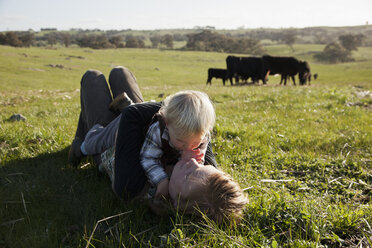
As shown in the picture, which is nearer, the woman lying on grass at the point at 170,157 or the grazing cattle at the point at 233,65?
the woman lying on grass at the point at 170,157

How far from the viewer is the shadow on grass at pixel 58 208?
2373 millimetres

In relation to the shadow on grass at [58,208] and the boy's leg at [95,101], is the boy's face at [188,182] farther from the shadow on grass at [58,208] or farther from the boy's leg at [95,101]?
the boy's leg at [95,101]

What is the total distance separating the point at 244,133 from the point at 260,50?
344 feet

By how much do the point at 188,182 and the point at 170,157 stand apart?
28.7 inches

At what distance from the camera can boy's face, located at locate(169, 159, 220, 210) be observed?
2252 millimetres

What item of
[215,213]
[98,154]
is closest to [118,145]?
[98,154]

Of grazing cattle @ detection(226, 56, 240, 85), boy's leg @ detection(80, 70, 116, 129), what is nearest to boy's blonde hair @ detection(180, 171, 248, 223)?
boy's leg @ detection(80, 70, 116, 129)

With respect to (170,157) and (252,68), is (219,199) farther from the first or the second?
(252,68)

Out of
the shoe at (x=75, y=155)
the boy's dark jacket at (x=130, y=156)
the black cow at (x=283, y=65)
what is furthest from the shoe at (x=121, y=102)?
the black cow at (x=283, y=65)

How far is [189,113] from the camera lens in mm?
2453

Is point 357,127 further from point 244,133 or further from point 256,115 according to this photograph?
point 244,133

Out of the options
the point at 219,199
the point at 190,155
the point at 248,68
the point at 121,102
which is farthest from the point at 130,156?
the point at 248,68

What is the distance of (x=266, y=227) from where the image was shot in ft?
7.97

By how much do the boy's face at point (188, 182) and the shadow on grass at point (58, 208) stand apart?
35 cm
